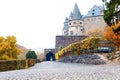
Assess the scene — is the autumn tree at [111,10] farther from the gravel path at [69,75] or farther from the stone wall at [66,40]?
the stone wall at [66,40]

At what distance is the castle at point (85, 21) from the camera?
123375 millimetres

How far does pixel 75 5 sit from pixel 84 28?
12059mm

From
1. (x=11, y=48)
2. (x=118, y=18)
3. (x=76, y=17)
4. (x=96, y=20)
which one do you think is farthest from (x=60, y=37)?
(x=118, y=18)

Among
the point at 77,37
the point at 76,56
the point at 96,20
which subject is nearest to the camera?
the point at 76,56

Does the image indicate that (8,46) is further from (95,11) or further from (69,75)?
(95,11)

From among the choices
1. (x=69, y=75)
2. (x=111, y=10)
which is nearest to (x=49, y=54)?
→ (x=111, y=10)

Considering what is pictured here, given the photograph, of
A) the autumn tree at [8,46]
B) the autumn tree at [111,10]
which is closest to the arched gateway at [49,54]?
the autumn tree at [8,46]

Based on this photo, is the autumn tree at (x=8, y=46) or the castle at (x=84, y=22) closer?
the autumn tree at (x=8, y=46)

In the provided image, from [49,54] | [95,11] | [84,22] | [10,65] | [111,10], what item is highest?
[95,11]

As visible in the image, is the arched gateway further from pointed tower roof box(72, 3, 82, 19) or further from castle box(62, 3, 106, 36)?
pointed tower roof box(72, 3, 82, 19)

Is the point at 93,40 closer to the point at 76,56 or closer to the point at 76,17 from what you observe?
the point at 76,56

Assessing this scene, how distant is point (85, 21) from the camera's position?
128 m

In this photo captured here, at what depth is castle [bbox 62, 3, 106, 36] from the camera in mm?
123375

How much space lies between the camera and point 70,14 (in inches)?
5576
